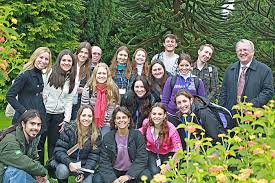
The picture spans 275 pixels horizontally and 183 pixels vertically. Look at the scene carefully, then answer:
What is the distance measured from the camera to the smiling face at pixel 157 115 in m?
5.60

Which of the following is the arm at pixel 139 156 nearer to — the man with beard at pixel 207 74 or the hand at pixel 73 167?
the hand at pixel 73 167

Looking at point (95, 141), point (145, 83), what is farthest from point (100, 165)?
point (145, 83)

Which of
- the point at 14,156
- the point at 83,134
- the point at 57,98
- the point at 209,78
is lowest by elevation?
the point at 14,156

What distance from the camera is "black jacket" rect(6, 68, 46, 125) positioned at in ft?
19.2

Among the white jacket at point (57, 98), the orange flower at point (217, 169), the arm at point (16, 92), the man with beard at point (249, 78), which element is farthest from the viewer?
the white jacket at point (57, 98)

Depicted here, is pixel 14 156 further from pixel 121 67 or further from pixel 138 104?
pixel 121 67

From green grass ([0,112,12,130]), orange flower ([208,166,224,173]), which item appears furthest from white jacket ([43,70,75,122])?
green grass ([0,112,12,130])

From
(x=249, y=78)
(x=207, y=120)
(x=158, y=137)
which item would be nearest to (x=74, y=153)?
(x=158, y=137)

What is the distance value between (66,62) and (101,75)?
516 millimetres

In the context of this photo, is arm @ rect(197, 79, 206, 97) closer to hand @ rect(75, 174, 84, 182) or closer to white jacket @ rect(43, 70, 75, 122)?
white jacket @ rect(43, 70, 75, 122)

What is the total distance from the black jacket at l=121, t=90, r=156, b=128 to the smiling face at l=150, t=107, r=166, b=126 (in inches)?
22.7

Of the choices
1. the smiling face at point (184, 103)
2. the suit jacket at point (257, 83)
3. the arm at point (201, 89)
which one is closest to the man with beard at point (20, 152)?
the smiling face at point (184, 103)

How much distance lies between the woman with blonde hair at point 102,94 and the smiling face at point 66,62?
35cm

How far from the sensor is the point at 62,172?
5766 mm
